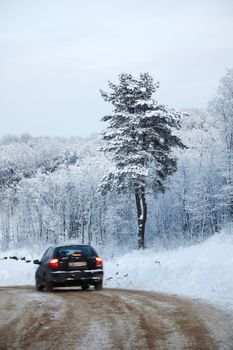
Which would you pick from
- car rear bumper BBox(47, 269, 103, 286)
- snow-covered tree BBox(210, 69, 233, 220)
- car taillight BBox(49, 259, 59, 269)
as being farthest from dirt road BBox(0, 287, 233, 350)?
snow-covered tree BBox(210, 69, 233, 220)

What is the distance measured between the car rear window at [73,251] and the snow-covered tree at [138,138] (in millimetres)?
18047

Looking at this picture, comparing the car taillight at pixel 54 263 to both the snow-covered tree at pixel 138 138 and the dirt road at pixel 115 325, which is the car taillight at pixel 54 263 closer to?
the dirt road at pixel 115 325

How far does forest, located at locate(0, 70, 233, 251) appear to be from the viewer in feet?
127

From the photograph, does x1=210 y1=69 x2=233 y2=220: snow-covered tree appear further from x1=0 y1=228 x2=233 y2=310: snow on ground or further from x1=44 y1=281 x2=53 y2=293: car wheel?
x1=44 y1=281 x2=53 y2=293: car wheel

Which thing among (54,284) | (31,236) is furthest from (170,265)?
(31,236)

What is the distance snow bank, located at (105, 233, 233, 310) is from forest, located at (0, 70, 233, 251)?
13.6 meters

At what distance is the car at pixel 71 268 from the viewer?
1608cm

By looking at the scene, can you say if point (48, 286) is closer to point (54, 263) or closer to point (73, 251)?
point (54, 263)

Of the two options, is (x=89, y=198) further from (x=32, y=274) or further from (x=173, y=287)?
(x=173, y=287)

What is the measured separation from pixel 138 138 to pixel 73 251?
69.6 ft

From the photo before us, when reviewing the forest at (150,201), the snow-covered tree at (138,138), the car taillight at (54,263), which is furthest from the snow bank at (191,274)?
the forest at (150,201)

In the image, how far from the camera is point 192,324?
802cm

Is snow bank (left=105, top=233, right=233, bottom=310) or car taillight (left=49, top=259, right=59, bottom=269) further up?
car taillight (left=49, top=259, right=59, bottom=269)

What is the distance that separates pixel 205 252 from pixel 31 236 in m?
62.6
